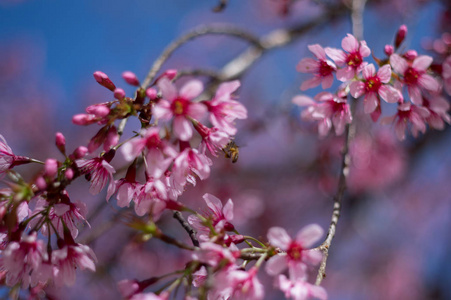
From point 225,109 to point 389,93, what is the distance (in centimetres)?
65

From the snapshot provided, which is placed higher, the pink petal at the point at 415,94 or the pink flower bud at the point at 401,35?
the pink flower bud at the point at 401,35

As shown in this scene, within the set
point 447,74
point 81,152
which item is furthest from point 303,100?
point 81,152

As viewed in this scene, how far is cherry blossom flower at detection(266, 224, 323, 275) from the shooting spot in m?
1.13

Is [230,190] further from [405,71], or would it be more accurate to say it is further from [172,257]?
[405,71]

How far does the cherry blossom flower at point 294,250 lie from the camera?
3.72 ft

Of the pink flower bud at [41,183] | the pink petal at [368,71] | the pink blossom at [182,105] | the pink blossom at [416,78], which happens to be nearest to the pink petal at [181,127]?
the pink blossom at [182,105]

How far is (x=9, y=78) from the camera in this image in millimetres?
7543

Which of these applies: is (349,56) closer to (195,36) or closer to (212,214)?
(212,214)

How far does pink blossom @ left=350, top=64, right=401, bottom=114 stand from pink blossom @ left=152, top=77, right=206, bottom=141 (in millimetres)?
660

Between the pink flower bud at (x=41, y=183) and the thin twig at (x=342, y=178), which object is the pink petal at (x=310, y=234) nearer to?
the thin twig at (x=342, y=178)

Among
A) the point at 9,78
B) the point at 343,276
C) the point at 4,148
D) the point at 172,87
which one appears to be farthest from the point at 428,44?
the point at 9,78

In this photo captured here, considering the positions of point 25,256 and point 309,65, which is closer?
point 25,256

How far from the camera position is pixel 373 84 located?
1.51m

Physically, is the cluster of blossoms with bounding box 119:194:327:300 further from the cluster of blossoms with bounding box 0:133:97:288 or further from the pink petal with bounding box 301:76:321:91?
the pink petal with bounding box 301:76:321:91
